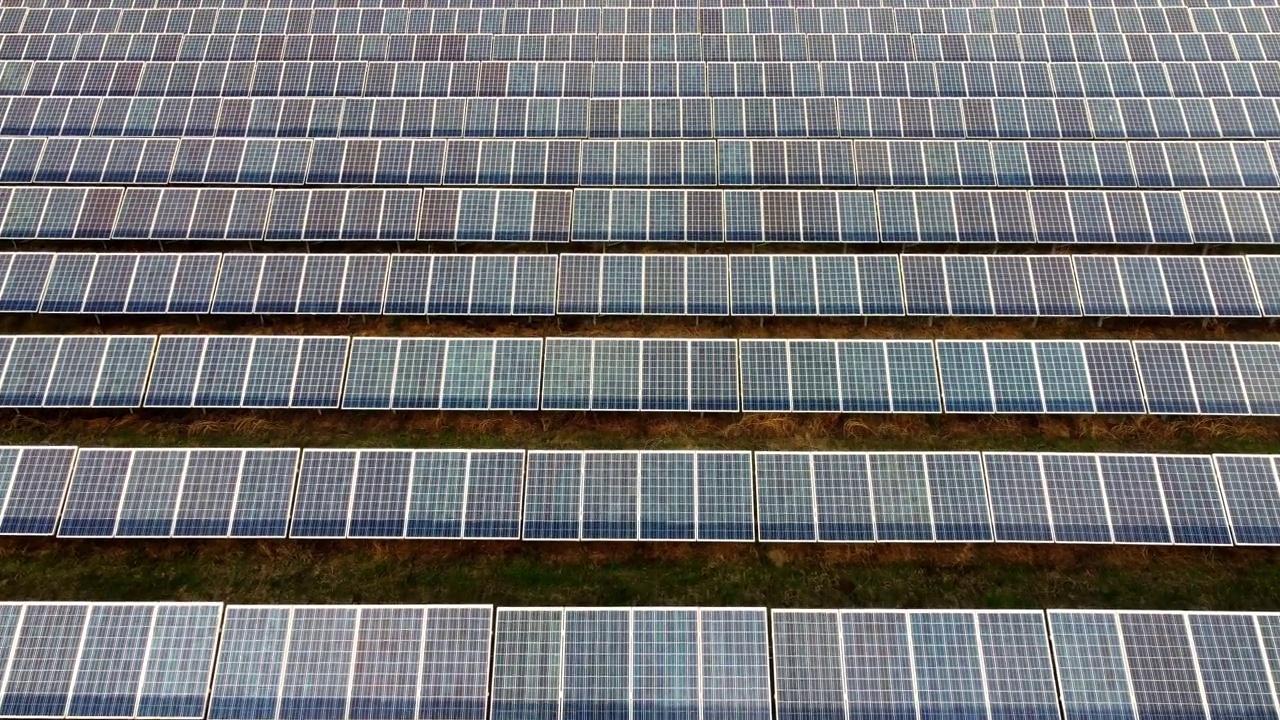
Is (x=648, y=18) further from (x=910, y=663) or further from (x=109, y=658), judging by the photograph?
(x=109, y=658)

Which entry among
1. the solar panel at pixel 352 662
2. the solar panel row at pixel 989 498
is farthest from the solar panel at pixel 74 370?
the solar panel row at pixel 989 498

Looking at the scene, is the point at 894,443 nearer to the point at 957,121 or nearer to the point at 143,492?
the point at 957,121

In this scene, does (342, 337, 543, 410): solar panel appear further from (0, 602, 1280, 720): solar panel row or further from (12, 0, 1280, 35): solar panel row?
(12, 0, 1280, 35): solar panel row

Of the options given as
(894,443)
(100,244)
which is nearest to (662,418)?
(894,443)

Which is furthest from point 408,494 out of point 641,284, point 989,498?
point 989,498

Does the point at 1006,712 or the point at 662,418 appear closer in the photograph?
the point at 1006,712

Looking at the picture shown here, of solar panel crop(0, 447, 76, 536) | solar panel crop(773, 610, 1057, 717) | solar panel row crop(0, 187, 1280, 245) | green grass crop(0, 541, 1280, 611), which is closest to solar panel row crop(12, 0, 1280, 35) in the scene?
solar panel row crop(0, 187, 1280, 245)
